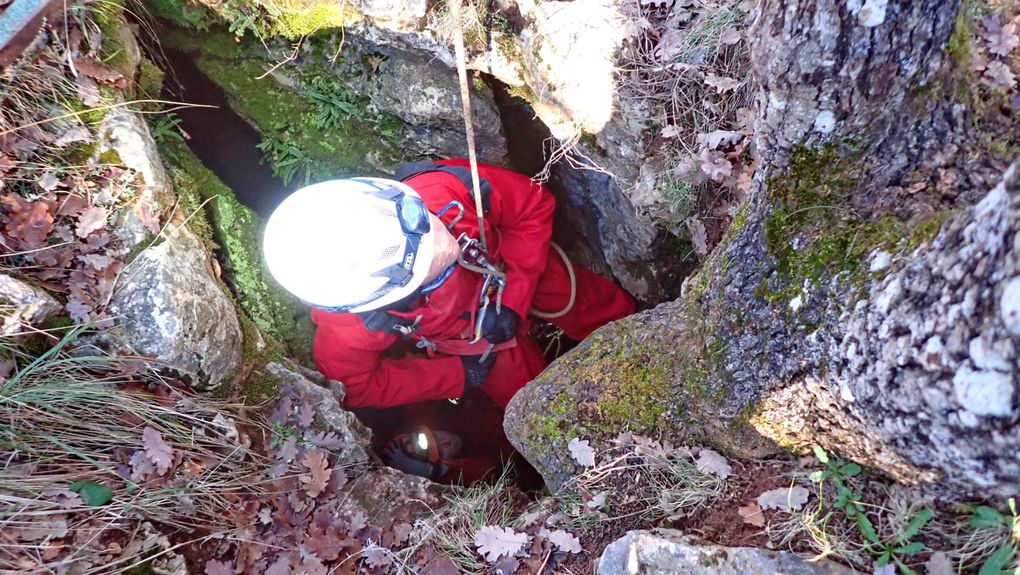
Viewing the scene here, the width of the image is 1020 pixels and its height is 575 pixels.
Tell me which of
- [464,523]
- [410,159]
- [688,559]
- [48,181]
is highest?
[410,159]

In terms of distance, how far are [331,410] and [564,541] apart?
6.00ft

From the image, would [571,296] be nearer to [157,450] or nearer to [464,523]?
[464,523]

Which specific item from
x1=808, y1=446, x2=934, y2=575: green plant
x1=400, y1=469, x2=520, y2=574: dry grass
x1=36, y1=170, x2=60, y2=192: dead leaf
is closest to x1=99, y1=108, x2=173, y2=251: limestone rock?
x1=36, y1=170, x2=60, y2=192: dead leaf

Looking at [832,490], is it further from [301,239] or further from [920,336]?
[301,239]

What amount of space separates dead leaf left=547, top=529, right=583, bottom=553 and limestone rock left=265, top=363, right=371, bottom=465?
1.59m

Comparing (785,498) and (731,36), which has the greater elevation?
(731,36)

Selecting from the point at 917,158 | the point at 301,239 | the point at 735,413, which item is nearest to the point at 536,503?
the point at 735,413

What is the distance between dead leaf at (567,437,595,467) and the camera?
297 cm

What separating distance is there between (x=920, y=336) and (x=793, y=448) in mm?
945

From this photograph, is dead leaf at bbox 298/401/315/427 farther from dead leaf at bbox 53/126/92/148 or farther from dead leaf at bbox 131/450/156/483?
dead leaf at bbox 53/126/92/148

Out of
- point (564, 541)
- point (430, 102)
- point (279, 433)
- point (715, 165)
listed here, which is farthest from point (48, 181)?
point (715, 165)

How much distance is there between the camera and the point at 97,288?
326 cm

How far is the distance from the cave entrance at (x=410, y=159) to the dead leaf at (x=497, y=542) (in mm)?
1295

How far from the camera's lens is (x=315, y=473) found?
352 cm
